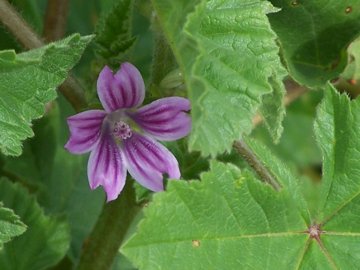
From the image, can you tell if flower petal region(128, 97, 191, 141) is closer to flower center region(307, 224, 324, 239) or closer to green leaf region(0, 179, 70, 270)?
flower center region(307, 224, 324, 239)

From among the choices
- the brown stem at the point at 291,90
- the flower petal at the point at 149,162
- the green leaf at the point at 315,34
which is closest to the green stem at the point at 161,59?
the flower petal at the point at 149,162

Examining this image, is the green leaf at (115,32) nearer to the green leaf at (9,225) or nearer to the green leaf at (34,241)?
the green leaf at (9,225)

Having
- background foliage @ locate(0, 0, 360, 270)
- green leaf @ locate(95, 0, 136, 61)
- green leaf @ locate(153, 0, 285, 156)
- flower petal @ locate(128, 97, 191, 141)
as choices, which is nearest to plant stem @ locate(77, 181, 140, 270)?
background foliage @ locate(0, 0, 360, 270)

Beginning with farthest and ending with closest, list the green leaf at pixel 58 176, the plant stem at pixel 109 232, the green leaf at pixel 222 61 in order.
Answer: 1. the green leaf at pixel 58 176
2. the plant stem at pixel 109 232
3. the green leaf at pixel 222 61

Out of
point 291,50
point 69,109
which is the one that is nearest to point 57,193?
point 69,109

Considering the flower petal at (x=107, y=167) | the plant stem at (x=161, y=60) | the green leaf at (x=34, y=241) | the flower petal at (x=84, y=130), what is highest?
the plant stem at (x=161, y=60)

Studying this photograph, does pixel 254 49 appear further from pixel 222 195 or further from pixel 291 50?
pixel 291 50

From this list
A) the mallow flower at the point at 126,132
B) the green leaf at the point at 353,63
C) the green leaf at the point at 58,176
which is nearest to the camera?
the mallow flower at the point at 126,132
